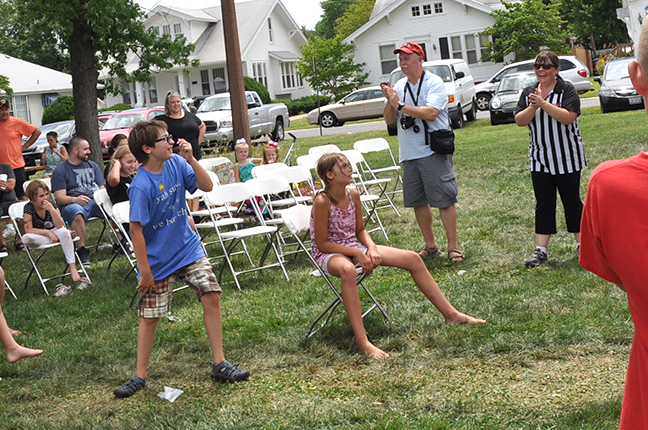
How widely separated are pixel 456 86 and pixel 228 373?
56.7ft

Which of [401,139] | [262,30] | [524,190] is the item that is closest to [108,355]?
[401,139]

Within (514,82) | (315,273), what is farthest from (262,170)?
(514,82)

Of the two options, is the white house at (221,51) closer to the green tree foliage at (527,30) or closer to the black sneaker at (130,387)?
the green tree foliage at (527,30)

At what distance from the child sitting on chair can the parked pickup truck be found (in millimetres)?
13512

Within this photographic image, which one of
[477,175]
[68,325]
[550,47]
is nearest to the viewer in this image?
[68,325]

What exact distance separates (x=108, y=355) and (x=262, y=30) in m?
41.5

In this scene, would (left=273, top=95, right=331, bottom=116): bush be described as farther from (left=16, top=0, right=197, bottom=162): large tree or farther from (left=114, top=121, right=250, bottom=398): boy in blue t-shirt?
(left=114, top=121, right=250, bottom=398): boy in blue t-shirt

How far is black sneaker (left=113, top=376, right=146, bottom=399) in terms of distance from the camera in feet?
15.3

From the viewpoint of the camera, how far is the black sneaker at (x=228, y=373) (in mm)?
4743

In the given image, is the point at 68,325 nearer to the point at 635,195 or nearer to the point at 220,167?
the point at 220,167

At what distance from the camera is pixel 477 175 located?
12148 millimetres

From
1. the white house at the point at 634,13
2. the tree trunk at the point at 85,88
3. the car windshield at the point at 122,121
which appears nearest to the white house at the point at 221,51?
the car windshield at the point at 122,121

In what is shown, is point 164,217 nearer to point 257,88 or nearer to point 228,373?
point 228,373

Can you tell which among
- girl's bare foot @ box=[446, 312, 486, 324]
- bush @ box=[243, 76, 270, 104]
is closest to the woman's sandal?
girl's bare foot @ box=[446, 312, 486, 324]
